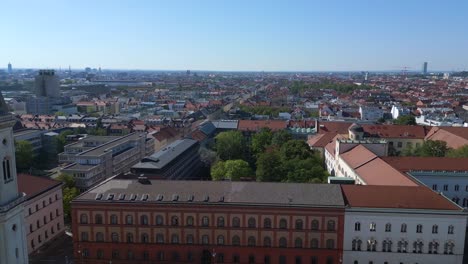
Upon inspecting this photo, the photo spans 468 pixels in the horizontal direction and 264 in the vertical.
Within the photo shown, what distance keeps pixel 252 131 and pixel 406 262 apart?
296 ft

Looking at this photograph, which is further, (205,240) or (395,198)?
(205,240)

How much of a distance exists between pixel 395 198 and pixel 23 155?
84497 millimetres

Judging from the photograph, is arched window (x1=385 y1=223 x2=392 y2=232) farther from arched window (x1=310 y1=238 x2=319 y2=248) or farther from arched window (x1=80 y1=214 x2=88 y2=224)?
arched window (x1=80 y1=214 x2=88 y2=224)

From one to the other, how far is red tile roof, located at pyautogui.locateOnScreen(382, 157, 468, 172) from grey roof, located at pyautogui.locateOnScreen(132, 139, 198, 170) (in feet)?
126

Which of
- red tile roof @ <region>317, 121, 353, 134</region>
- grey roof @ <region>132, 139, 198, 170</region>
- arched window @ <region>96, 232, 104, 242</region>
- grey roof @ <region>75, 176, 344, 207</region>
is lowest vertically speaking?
arched window @ <region>96, 232, 104, 242</region>

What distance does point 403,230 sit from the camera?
2002 inches

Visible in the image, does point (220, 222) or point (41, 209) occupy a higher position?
point (220, 222)

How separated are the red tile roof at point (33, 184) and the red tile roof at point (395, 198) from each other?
134 ft

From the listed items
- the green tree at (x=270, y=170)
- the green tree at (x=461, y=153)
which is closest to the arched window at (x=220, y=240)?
the green tree at (x=270, y=170)

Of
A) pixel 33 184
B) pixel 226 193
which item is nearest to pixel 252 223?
pixel 226 193

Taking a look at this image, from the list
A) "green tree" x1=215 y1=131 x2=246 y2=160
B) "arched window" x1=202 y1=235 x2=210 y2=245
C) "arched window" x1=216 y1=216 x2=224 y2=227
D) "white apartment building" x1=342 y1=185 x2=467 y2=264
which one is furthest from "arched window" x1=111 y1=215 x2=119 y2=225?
"green tree" x1=215 y1=131 x2=246 y2=160

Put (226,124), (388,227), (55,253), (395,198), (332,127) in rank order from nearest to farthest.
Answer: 1. (388,227)
2. (395,198)
3. (55,253)
4. (332,127)
5. (226,124)

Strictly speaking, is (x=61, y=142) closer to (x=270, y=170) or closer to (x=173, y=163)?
(x=173, y=163)

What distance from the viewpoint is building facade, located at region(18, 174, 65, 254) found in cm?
5662
